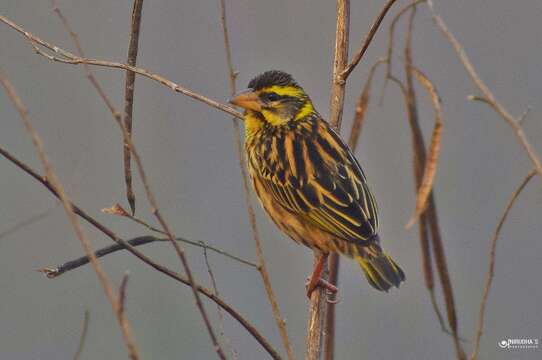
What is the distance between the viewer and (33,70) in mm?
35719

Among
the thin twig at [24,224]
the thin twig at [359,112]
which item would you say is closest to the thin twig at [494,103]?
the thin twig at [359,112]

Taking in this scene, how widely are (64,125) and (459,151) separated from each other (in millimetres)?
13216

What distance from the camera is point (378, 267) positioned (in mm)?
5301

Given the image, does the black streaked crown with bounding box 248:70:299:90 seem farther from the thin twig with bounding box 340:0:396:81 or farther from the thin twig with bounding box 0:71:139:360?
the thin twig with bounding box 0:71:139:360

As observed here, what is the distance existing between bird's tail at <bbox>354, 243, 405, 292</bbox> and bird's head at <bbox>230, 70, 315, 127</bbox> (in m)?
0.98

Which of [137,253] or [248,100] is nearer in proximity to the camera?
[137,253]

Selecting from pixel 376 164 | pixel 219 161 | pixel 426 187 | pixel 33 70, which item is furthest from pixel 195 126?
pixel 426 187

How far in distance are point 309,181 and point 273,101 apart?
56cm

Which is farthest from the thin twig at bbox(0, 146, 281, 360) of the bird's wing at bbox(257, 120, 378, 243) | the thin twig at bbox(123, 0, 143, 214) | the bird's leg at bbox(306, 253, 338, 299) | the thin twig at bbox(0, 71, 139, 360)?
the bird's wing at bbox(257, 120, 378, 243)

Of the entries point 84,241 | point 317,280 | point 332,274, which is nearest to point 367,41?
point 332,274

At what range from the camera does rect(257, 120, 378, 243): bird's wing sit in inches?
213

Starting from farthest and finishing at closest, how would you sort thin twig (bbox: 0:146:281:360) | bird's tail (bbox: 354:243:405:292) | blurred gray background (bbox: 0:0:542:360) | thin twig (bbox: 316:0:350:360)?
blurred gray background (bbox: 0:0:542:360) → bird's tail (bbox: 354:243:405:292) → thin twig (bbox: 316:0:350:360) → thin twig (bbox: 0:146:281:360)

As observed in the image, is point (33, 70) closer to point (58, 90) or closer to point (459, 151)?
point (58, 90)

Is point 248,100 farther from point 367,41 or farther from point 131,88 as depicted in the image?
point 131,88
